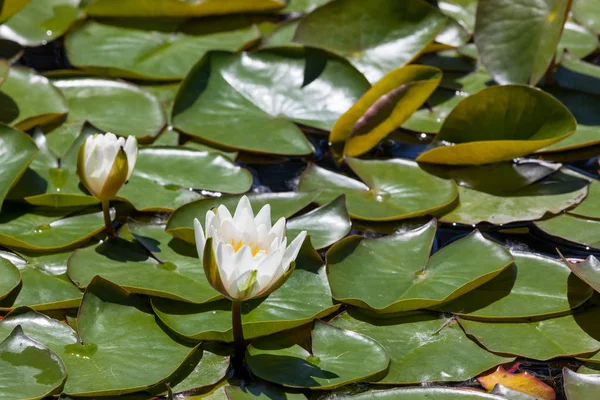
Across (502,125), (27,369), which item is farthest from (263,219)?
(502,125)

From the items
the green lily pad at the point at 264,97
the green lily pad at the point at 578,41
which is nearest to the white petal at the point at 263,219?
the green lily pad at the point at 264,97

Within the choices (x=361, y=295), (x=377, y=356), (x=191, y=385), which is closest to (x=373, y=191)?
(x=361, y=295)

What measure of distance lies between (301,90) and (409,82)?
16.3 inches

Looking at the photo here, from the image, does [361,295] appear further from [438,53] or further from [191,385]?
[438,53]

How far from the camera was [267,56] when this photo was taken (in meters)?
2.81

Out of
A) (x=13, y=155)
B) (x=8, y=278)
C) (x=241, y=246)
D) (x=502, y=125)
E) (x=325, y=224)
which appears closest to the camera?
(x=241, y=246)

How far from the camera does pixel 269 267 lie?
1.55 m

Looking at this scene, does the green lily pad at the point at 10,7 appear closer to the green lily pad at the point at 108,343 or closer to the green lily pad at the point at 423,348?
the green lily pad at the point at 108,343

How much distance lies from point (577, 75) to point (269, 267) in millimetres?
1796

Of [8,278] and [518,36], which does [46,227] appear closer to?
[8,278]

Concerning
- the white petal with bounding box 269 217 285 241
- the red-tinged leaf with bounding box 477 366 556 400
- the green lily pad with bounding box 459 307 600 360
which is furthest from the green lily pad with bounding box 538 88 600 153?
the white petal with bounding box 269 217 285 241

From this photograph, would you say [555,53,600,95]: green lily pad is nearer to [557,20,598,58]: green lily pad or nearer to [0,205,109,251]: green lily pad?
[557,20,598,58]: green lily pad

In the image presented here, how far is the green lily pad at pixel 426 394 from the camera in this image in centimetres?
161

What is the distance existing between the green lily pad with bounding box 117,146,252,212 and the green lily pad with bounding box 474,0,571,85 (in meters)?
1.00
